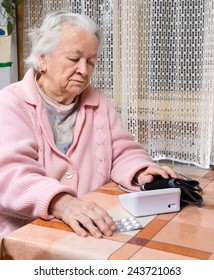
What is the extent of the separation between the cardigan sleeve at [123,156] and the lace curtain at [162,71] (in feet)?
2.08

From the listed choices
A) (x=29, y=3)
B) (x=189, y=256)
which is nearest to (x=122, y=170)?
(x=189, y=256)

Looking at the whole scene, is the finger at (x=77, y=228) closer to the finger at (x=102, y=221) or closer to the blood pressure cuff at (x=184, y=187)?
the finger at (x=102, y=221)

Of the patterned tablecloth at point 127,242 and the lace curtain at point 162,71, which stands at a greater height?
the lace curtain at point 162,71

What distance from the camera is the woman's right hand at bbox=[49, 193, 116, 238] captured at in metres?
0.89

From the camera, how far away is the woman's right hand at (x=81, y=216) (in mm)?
888

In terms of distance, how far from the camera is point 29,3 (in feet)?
7.79

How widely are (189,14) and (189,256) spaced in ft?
4.86

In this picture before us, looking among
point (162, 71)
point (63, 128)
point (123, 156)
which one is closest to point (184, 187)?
point (123, 156)

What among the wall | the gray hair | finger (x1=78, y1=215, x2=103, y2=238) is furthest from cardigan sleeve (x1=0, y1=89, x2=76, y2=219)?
the wall

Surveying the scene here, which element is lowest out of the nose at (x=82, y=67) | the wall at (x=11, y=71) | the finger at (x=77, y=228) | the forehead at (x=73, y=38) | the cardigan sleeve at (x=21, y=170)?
the finger at (x=77, y=228)

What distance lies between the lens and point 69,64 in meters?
1.37

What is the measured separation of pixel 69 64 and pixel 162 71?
0.83 meters

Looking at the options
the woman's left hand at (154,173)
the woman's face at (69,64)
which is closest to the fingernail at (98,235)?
the woman's left hand at (154,173)
